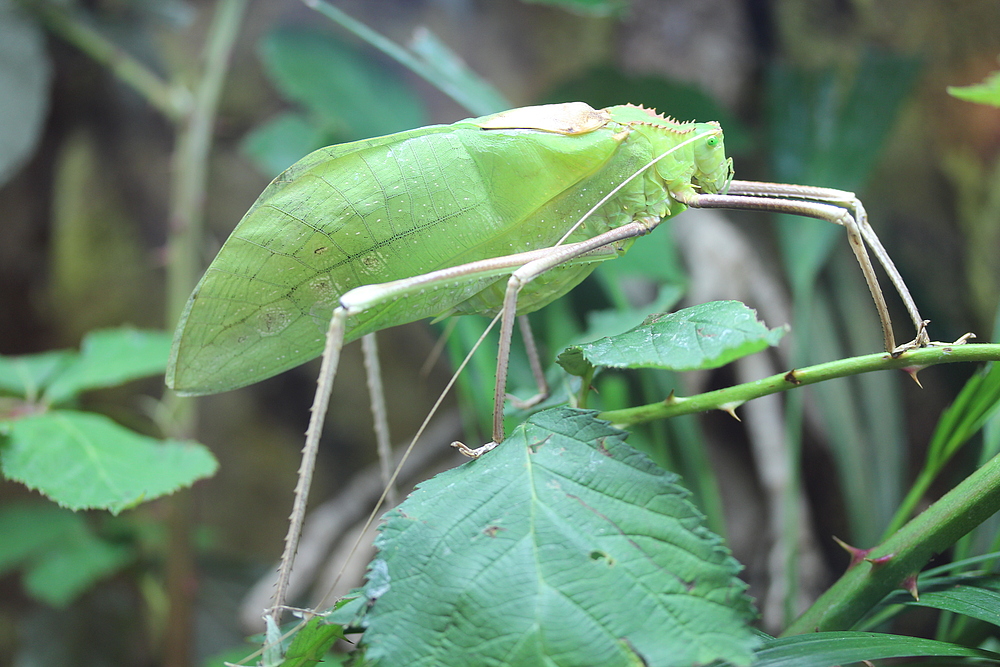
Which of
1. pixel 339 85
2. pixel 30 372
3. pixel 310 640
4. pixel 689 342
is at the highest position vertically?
pixel 339 85

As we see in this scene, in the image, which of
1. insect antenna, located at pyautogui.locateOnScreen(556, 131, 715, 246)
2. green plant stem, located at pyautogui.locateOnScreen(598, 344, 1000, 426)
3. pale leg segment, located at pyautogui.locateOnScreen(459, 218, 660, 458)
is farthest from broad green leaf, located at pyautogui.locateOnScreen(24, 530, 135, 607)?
green plant stem, located at pyautogui.locateOnScreen(598, 344, 1000, 426)

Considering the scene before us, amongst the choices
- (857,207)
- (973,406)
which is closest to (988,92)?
(857,207)

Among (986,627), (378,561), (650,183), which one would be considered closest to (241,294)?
(378,561)

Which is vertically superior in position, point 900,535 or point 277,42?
point 277,42

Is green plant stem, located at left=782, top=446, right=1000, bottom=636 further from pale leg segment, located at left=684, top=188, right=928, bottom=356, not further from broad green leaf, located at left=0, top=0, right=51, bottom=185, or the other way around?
broad green leaf, located at left=0, top=0, right=51, bottom=185

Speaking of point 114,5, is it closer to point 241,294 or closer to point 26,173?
point 26,173

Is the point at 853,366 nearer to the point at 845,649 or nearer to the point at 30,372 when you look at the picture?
the point at 845,649

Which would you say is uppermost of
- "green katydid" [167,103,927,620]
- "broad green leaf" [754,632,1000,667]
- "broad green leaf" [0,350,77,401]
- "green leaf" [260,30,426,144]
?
"green leaf" [260,30,426,144]
